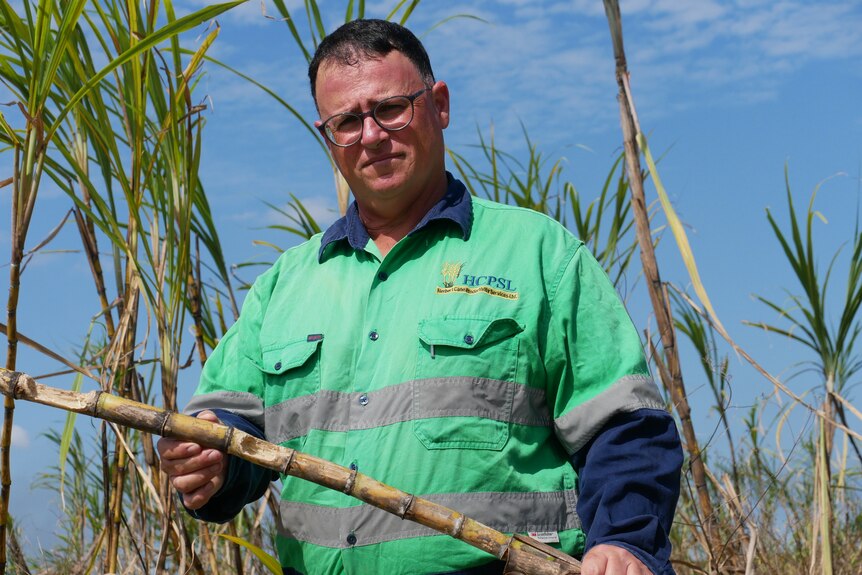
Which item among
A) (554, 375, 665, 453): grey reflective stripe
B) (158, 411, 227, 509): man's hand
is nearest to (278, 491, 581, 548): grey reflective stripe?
(554, 375, 665, 453): grey reflective stripe

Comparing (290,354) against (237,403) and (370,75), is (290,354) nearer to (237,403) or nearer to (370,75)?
(237,403)

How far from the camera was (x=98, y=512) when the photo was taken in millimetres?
4027

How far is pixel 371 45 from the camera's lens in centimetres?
196

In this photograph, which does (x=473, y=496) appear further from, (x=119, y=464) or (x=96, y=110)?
(x=96, y=110)

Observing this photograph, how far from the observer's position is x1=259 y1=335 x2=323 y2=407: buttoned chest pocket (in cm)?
193

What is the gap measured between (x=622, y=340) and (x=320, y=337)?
0.60m

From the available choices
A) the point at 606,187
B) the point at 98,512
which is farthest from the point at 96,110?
the point at 98,512

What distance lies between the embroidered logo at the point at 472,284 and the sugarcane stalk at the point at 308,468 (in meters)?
0.47

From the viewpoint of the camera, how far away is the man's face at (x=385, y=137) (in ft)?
6.29

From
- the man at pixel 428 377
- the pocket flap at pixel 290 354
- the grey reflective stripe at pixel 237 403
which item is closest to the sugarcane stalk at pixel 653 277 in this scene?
the man at pixel 428 377

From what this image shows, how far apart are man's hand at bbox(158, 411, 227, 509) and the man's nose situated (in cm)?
60

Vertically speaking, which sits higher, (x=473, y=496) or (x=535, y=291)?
(x=535, y=291)

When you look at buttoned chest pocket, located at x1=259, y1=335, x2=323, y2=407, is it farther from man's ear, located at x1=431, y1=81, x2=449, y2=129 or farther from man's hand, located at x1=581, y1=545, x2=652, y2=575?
man's hand, located at x1=581, y1=545, x2=652, y2=575

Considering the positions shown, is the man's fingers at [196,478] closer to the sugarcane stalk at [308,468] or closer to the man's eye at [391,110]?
the sugarcane stalk at [308,468]
